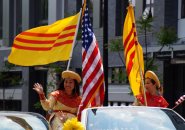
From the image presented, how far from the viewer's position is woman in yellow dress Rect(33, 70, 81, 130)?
11.2m

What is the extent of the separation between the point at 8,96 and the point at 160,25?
12453 millimetres

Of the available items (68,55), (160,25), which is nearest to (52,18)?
(160,25)

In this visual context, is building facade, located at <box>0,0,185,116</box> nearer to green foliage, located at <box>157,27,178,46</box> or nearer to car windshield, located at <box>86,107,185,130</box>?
green foliage, located at <box>157,27,178,46</box>

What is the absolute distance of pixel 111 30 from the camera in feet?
89.3

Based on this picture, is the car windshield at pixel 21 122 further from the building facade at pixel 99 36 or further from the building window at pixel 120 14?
the building window at pixel 120 14

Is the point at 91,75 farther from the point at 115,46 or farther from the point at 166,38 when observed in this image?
the point at 166,38

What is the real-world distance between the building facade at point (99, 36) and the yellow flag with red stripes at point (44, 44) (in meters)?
2.65

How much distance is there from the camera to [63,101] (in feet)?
37.1

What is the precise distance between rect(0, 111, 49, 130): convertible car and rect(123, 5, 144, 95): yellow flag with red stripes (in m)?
3.06

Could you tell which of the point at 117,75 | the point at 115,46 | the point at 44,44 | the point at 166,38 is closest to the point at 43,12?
the point at 117,75

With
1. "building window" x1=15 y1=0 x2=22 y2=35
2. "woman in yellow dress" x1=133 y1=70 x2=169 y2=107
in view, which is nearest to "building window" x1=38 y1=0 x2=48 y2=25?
"building window" x1=15 y1=0 x2=22 y2=35

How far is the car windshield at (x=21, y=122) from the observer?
9313 millimetres

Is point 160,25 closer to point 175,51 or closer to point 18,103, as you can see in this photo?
point 175,51

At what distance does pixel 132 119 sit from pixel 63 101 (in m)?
2.27
